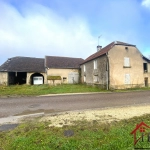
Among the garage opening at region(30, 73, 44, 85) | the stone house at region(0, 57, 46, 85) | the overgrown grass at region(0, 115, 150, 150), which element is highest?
the stone house at region(0, 57, 46, 85)

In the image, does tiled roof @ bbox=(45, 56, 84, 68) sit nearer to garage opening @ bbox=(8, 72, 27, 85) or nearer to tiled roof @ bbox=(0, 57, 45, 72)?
tiled roof @ bbox=(0, 57, 45, 72)

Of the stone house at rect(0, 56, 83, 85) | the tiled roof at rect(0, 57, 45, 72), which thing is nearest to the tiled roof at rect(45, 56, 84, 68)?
the stone house at rect(0, 56, 83, 85)

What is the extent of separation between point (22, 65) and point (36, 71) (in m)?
3.69

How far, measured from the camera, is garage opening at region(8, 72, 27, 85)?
81.5 ft

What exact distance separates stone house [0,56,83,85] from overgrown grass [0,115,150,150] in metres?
19.8

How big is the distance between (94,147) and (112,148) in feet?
1.41

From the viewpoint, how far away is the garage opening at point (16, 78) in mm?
24831

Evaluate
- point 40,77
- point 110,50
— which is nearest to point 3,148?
point 110,50

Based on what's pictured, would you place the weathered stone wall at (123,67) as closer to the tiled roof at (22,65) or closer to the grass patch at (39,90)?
the grass patch at (39,90)

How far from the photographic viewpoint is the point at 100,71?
18.8m

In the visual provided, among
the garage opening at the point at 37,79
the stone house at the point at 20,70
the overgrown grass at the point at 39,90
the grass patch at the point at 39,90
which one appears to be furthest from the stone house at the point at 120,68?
the stone house at the point at 20,70

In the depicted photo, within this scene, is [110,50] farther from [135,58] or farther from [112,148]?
[112,148]

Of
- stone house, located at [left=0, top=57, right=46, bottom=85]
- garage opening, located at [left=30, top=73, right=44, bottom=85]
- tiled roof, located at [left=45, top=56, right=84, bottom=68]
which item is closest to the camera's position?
stone house, located at [left=0, top=57, right=46, bottom=85]

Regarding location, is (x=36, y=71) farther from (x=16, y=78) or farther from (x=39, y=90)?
(x=39, y=90)
